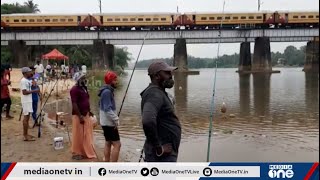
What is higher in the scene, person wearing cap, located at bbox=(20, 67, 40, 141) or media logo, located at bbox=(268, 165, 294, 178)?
person wearing cap, located at bbox=(20, 67, 40, 141)

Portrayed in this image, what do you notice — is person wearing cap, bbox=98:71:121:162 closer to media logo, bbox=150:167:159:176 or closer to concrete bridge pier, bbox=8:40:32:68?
media logo, bbox=150:167:159:176

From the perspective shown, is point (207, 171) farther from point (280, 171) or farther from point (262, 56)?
point (262, 56)

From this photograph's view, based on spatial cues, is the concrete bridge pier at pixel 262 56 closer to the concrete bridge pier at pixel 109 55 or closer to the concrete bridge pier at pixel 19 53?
the concrete bridge pier at pixel 109 55

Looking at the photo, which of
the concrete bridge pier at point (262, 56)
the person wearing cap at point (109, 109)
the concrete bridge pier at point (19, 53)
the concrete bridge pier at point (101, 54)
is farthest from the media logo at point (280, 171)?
the concrete bridge pier at point (262, 56)

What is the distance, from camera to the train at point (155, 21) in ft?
126

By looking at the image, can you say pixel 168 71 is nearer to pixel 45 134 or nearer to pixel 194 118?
pixel 45 134

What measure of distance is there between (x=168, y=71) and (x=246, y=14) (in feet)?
124

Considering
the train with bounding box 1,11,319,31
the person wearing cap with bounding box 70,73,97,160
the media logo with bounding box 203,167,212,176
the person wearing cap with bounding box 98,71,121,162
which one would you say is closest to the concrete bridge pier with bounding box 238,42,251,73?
the train with bounding box 1,11,319,31

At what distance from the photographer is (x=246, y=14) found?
39500 mm

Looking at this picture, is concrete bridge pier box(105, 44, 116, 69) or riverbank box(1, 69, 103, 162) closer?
riverbank box(1, 69, 103, 162)

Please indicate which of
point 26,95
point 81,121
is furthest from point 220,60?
point 26,95

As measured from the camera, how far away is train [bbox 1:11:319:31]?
126ft

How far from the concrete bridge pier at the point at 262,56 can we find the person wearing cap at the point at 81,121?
146ft

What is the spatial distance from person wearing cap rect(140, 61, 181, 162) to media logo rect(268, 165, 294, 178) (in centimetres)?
100
